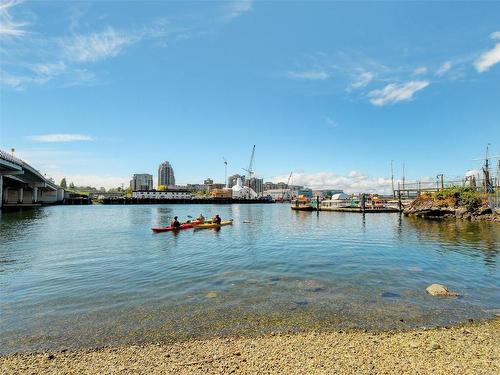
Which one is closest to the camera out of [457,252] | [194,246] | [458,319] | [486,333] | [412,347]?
[412,347]

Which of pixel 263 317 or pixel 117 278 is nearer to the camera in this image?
pixel 263 317

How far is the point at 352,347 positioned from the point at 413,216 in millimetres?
71068

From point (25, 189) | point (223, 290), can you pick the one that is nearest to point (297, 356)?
point (223, 290)

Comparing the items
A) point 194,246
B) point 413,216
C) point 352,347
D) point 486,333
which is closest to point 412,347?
point 352,347

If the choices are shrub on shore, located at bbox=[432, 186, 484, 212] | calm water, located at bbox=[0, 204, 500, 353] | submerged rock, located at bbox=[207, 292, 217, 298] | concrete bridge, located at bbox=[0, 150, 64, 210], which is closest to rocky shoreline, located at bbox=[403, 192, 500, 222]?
shrub on shore, located at bbox=[432, 186, 484, 212]

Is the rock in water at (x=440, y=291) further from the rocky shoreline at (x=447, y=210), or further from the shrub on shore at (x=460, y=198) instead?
the shrub on shore at (x=460, y=198)

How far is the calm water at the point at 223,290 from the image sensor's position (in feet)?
35.6

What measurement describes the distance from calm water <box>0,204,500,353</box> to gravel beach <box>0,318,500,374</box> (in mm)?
903

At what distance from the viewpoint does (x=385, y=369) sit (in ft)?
24.7

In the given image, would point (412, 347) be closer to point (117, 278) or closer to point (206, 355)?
point (206, 355)

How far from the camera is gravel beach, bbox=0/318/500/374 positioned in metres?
7.65

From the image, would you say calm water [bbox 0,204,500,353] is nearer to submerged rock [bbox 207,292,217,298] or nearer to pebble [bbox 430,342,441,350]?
submerged rock [bbox 207,292,217,298]

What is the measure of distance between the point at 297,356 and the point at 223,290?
7389 mm

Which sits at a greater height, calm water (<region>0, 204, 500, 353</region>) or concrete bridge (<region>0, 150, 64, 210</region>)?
concrete bridge (<region>0, 150, 64, 210</region>)
